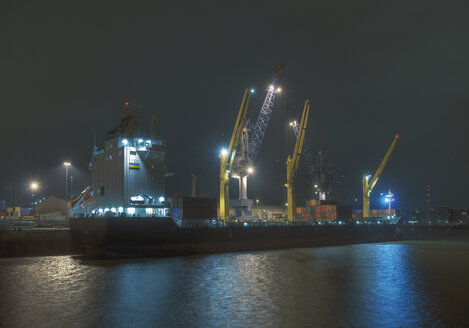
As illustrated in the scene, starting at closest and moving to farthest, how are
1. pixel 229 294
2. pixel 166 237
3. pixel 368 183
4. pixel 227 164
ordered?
pixel 229 294 < pixel 166 237 < pixel 227 164 < pixel 368 183

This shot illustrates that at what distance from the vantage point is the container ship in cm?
4103

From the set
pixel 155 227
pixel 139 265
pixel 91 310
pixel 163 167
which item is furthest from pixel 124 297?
pixel 163 167

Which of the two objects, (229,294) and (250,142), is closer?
(229,294)

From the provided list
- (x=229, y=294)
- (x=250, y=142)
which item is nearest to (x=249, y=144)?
(x=250, y=142)

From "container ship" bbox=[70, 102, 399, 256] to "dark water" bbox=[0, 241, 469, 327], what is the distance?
3.40 meters

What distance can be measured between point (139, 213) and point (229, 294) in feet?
76.1

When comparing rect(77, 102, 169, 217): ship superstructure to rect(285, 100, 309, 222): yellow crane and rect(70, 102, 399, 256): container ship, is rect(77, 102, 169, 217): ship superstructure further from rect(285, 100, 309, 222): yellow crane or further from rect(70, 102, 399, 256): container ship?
rect(285, 100, 309, 222): yellow crane

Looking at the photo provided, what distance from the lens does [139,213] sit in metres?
45.1

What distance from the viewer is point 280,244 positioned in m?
59.4

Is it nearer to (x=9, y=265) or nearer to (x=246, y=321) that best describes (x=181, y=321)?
(x=246, y=321)

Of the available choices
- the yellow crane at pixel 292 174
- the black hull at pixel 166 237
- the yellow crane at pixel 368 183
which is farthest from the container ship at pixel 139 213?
the yellow crane at pixel 368 183

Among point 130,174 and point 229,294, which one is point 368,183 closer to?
point 130,174

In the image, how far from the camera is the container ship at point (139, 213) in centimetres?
4103

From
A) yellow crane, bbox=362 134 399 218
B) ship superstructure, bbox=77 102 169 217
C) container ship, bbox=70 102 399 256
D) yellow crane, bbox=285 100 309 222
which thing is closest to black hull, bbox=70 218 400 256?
container ship, bbox=70 102 399 256
